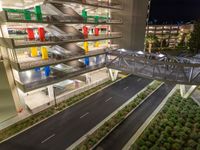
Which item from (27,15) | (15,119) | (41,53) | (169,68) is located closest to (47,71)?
(41,53)

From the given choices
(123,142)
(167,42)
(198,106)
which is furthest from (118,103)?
(167,42)

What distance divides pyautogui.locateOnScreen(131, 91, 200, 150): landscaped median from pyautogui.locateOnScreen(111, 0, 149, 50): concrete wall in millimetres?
18858

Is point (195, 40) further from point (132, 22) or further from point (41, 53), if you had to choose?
point (41, 53)

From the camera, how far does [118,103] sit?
22.0 meters

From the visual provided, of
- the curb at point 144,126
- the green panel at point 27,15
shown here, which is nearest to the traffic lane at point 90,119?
the curb at point 144,126

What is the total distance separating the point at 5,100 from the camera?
18047mm

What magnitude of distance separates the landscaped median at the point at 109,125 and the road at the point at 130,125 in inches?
18.1

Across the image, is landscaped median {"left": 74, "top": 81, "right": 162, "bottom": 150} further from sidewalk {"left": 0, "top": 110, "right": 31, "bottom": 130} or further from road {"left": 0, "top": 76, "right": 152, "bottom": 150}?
sidewalk {"left": 0, "top": 110, "right": 31, "bottom": 130}

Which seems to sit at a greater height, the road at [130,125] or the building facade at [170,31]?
the building facade at [170,31]

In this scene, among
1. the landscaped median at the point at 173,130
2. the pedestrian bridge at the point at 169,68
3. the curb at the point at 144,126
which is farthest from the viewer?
the pedestrian bridge at the point at 169,68

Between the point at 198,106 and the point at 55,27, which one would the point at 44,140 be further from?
the point at 198,106

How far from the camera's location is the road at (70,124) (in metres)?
14.7

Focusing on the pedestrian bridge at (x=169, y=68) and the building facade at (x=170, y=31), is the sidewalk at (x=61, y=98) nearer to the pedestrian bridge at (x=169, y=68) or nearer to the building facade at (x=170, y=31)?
the pedestrian bridge at (x=169, y=68)

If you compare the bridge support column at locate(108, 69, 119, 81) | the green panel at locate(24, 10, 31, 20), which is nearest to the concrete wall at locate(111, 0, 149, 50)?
the bridge support column at locate(108, 69, 119, 81)
